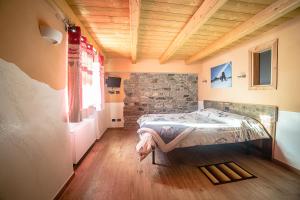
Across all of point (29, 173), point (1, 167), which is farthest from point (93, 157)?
point (1, 167)

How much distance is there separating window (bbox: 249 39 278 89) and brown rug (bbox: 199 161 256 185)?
1502 mm

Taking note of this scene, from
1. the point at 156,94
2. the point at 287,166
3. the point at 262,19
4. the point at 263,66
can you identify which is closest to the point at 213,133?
the point at 287,166

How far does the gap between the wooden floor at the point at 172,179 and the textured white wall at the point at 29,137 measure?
49 centimetres

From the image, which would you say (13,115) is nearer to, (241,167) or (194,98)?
(241,167)

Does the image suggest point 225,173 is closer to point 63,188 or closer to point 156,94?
point 63,188

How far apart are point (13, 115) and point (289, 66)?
11.2 feet

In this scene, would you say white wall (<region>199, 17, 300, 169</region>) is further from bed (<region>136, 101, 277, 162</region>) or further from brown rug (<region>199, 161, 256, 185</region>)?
brown rug (<region>199, 161, 256, 185</region>)

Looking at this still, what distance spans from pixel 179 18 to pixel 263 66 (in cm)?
193

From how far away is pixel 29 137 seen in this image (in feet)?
4.03

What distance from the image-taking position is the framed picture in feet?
11.5

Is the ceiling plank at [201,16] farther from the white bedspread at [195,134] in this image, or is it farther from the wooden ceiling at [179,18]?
the white bedspread at [195,134]

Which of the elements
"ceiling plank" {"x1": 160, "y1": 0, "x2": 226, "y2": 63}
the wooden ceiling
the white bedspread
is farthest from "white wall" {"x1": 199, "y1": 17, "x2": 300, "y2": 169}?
"ceiling plank" {"x1": 160, "y1": 0, "x2": 226, "y2": 63}

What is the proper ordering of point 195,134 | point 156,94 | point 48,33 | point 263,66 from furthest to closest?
→ point 156,94 < point 263,66 < point 195,134 < point 48,33

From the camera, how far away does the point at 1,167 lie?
3.11ft
